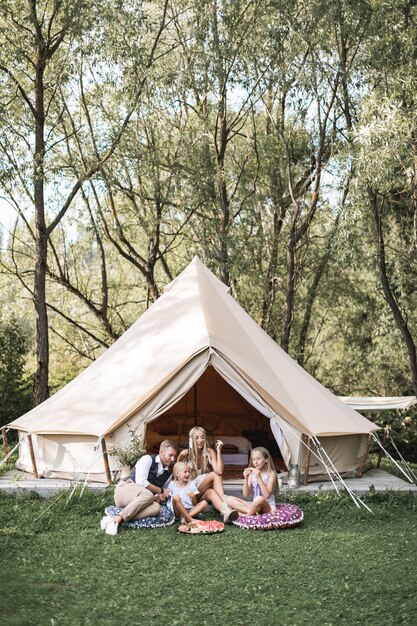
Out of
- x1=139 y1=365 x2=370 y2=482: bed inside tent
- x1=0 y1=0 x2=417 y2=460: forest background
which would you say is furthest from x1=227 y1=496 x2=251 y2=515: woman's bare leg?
x1=0 y1=0 x2=417 y2=460: forest background

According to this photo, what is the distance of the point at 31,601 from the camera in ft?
15.7

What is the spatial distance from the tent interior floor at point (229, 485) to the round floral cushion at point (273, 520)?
1.07m

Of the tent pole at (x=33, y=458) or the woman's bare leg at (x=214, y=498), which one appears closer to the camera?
the woman's bare leg at (x=214, y=498)

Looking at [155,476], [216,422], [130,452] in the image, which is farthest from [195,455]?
[216,422]

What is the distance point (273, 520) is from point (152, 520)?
986 mm

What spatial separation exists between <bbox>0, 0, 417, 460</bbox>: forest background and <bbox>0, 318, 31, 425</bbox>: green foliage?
0.14 feet

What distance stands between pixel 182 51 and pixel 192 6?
1.55m

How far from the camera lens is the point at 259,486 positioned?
7.19 meters

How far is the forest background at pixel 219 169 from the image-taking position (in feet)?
43.7

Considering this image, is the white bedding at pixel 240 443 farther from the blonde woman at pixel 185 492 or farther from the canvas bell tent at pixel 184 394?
the blonde woman at pixel 185 492

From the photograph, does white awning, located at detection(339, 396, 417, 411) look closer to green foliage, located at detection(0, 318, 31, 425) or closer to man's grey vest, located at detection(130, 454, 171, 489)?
man's grey vest, located at detection(130, 454, 171, 489)

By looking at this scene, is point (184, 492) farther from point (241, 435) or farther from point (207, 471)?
point (241, 435)

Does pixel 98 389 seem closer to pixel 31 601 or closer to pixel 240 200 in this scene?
pixel 31 601

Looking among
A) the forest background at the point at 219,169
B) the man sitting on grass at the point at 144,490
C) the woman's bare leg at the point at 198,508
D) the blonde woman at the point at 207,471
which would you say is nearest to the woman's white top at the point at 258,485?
the blonde woman at the point at 207,471
